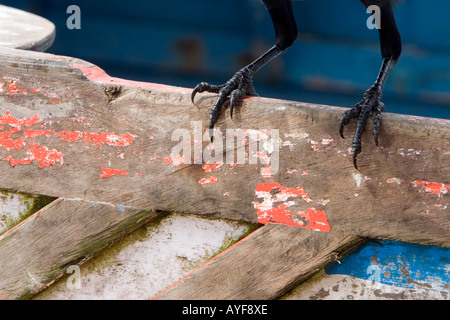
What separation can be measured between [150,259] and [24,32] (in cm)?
116

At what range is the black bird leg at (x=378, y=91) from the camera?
1185 mm

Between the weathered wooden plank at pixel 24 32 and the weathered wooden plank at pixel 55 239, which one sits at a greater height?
the weathered wooden plank at pixel 24 32

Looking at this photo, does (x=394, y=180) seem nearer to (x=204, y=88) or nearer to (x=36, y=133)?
(x=204, y=88)

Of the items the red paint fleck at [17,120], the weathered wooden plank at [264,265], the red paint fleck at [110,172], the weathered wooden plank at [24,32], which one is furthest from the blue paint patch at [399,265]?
the weathered wooden plank at [24,32]

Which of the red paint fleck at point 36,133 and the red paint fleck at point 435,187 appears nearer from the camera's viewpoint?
the red paint fleck at point 435,187

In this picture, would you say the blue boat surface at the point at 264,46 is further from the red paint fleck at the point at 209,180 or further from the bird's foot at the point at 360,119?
the red paint fleck at the point at 209,180

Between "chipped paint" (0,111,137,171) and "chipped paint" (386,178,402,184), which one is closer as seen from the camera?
"chipped paint" (386,178,402,184)

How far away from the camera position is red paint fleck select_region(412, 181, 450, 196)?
3.73 feet

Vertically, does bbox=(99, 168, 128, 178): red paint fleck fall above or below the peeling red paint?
Answer: below

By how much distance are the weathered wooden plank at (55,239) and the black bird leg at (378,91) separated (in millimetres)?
528

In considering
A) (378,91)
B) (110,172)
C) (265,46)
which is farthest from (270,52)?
(265,46)

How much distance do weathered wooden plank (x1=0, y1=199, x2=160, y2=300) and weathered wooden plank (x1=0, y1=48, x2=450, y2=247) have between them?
38mm

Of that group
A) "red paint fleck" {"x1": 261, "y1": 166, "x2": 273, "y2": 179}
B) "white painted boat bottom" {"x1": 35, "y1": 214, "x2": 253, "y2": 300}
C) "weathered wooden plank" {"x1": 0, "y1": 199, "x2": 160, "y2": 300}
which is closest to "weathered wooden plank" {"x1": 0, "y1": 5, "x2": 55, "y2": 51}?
"weathered wooden plank" {"x1": 0, "y1": 199, "x2": 160, "y2": 300}

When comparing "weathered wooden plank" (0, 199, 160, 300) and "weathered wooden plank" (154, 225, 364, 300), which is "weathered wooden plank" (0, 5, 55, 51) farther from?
"weathered wooden plank" (154, 225, 364, 300)
